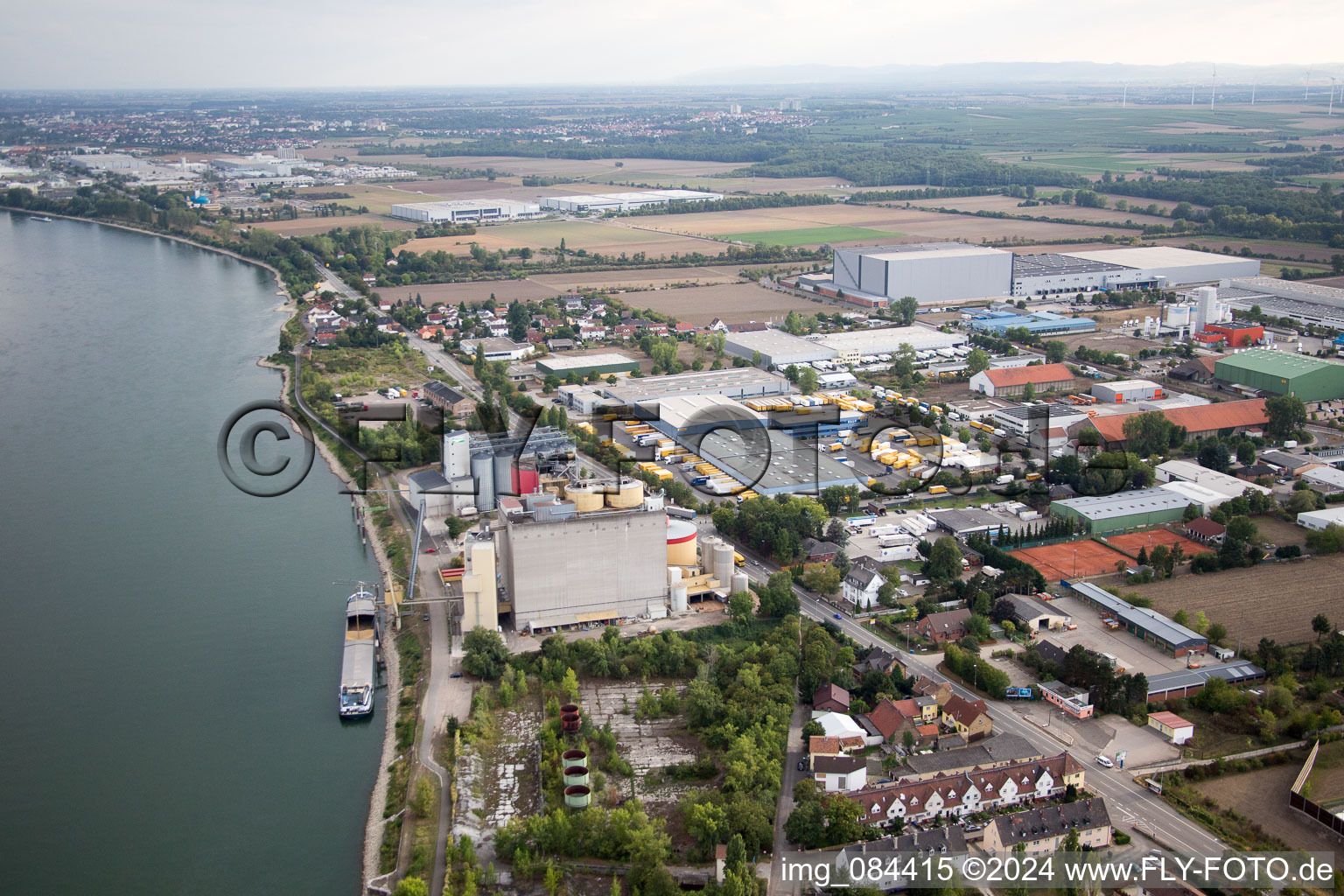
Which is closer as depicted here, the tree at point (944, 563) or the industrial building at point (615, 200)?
the tree at point (944, 563)

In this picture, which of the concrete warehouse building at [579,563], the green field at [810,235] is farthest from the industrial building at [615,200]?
the concrete warehouse building at [579,563]

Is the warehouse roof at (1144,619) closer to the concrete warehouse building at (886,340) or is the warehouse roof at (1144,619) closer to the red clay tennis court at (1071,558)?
the red clay tennis court at (1071,558)

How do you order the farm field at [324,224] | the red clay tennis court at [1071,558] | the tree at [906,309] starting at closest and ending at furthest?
1. the red clay tennis court at [1071,558]
2. the tree at [906,309]
3. the farm field at [324,224]

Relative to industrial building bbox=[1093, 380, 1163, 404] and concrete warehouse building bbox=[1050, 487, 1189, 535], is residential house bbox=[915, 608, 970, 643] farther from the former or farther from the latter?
industrial building bbox=[1093, 380, 1163, 404]

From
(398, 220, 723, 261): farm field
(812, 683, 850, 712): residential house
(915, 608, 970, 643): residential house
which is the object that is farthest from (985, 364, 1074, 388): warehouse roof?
(398, 220, 723, 261): farm field

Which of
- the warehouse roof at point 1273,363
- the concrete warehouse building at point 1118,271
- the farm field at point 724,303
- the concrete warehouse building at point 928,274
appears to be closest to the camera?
the warehouse roof at point 1273,363

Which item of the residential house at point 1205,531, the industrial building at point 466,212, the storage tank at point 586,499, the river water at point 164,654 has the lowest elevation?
the river water at point 164,654

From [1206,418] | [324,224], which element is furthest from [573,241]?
[1206,418]
